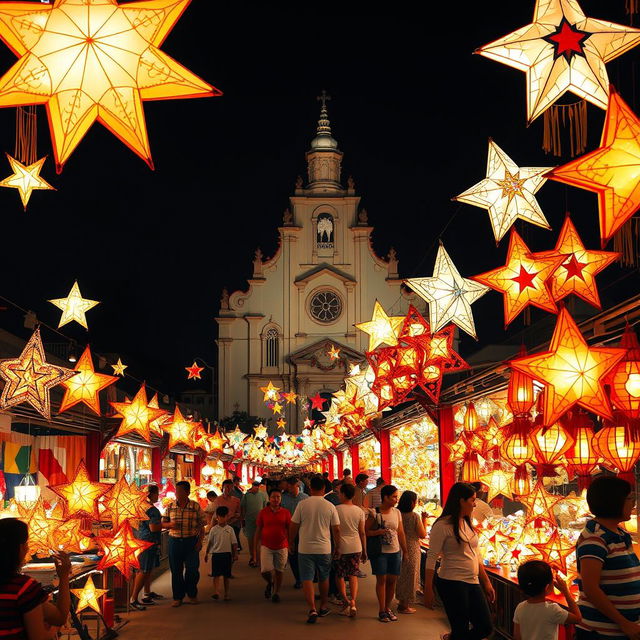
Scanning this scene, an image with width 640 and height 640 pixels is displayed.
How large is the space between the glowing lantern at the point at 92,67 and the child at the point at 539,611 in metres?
3.27

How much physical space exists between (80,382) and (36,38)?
8163mm

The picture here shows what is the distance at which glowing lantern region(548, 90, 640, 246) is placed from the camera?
4.55m

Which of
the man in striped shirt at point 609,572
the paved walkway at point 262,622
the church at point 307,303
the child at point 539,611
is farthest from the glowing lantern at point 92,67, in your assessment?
the church at point 307,303

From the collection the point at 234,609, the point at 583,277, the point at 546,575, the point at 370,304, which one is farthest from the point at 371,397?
the point at 370,304

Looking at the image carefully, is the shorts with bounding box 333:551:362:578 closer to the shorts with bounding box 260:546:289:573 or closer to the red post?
the shorts with bounding box 260:546:289:573

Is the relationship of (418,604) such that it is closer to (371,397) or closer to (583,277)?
(583,277)

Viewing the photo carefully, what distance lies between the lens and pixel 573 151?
6867 mm

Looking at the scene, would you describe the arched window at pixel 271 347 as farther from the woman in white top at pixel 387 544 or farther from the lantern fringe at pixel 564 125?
the lantern fringe at pixel 564 125

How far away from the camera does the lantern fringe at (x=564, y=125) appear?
6.99 m

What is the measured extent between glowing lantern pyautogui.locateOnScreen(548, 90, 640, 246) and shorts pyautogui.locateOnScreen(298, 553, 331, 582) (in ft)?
22.2

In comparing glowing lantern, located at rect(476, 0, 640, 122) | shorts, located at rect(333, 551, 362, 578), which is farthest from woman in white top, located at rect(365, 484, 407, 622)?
glowing lantern, located at rect(476, 0, 640, 122)

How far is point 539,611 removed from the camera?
5074 millimetres

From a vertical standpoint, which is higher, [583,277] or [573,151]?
[573,151]

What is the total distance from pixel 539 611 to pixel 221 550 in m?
7.78
